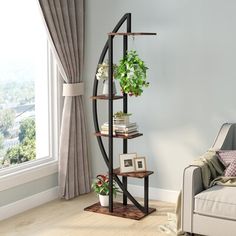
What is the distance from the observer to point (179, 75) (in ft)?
16.6

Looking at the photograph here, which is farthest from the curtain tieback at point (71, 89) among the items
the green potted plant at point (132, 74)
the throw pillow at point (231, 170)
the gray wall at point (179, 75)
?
the throw pillow at point (231, 170)

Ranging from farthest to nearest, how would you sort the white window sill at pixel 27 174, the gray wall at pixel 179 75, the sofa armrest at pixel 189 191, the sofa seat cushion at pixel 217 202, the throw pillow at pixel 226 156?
the gray wall at pixel 179 75
the white window sill at pixel 27 174
the throw pillow at pixel 226 156
the sofa armrest at pixel 189 191
the sofa seat cushion at pixel 217 202

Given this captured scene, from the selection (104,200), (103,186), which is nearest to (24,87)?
(103,186)

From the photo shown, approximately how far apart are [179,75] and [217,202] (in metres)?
1.54

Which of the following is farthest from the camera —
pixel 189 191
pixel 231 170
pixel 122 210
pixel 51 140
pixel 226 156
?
pixel 51 140

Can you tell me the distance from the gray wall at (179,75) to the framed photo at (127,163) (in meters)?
0.53

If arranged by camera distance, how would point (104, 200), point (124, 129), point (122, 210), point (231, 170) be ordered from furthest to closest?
point (104, 200)
point (122, 210)
point (124, 129)
point (231, 170)

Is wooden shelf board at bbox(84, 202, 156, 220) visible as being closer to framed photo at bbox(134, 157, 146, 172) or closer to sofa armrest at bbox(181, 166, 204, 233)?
framed photo at bbox(134, 157, 146, 172)

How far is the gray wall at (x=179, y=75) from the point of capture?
483 centimetres

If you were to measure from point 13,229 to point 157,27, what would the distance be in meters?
2.32

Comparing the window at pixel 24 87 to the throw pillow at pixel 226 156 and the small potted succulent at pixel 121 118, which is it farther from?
the throw pillow at pixel 226 156

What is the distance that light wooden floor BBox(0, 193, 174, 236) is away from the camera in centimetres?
434

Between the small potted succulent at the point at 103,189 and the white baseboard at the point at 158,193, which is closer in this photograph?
the small potted succulent at the point at 103,189

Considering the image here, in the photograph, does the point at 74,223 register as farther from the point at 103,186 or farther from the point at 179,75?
the point at 179,75
